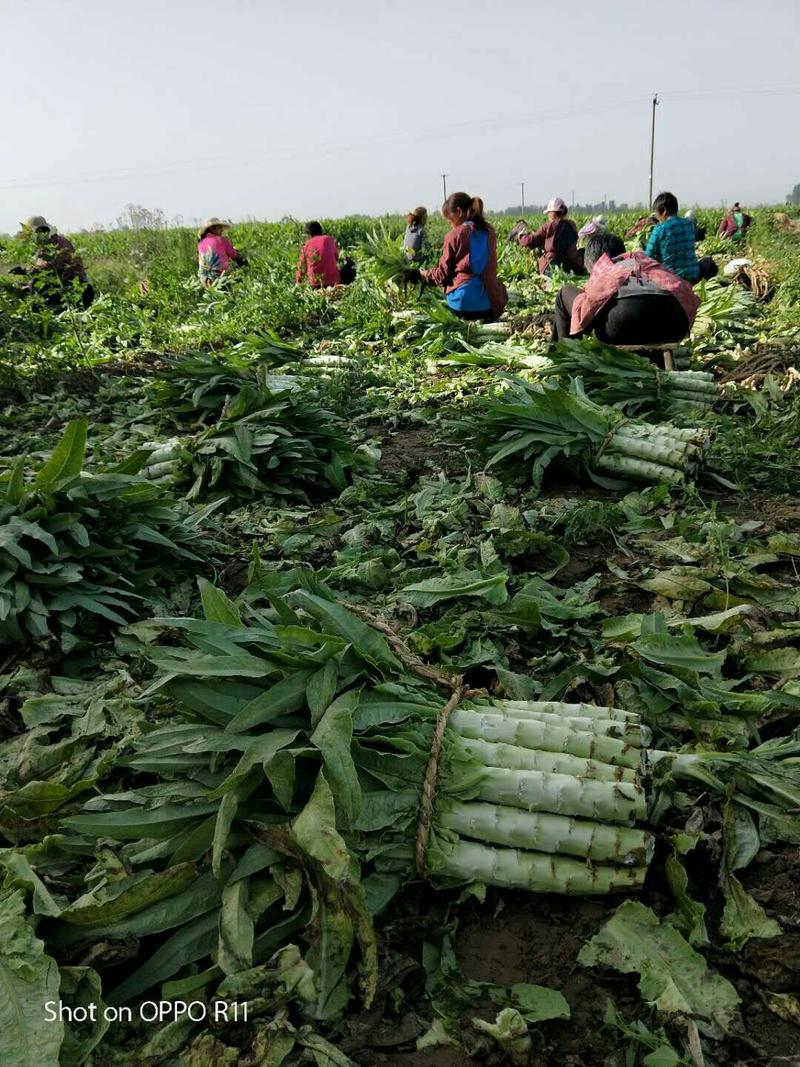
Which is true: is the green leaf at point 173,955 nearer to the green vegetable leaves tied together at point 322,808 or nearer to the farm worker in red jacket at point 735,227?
the green vegetable leaves tied together at point 322,808

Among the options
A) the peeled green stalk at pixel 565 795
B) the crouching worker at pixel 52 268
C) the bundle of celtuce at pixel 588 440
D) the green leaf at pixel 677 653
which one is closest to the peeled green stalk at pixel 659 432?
the bundle of celtuce at pixel 588 440

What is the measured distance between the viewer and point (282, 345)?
7414 millimetres

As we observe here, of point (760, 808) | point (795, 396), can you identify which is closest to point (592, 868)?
point (760, 808)

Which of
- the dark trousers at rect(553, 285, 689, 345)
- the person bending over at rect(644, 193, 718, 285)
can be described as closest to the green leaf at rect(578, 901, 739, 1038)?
the dark trousers at rect(553, 285, 689, 345)

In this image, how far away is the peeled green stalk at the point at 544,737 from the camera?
6.88 feet

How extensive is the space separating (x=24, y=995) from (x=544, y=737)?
55.2 inches

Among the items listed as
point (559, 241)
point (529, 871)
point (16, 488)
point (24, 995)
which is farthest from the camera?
point (559, 241)

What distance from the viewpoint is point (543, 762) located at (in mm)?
2059

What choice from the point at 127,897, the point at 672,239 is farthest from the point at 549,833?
the point at 672,239

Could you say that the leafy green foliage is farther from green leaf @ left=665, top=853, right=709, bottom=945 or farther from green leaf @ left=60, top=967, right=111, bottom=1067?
green leaf @ left=665, top=853, right=709, bottom=945

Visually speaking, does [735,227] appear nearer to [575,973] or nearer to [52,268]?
[52,268]

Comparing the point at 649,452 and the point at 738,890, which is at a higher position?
the point at 649,452

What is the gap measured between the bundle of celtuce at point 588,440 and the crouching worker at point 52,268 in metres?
4.92

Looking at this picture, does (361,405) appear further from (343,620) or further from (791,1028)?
(791,1028)
